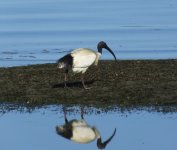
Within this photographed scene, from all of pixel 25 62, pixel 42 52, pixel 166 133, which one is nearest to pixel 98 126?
pixel 166 133

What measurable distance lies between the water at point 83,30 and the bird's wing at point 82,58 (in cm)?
533

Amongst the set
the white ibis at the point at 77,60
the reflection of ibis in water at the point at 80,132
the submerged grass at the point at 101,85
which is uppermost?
the white ibis at the point at 77,60

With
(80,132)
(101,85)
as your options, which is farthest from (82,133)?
(101,85)

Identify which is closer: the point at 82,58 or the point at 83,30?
the point at 82,58

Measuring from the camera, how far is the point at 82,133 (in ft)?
37.0

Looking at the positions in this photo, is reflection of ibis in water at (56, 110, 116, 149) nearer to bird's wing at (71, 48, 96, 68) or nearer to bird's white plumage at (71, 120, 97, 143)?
bird's white plumage at (71, 120, 97, 143)

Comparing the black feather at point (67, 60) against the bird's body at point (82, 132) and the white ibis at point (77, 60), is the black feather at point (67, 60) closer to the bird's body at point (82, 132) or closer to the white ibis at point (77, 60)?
the white ibis at point (77, 60)

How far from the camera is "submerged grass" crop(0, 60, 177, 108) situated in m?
13.9

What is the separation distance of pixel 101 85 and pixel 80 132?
3817mm

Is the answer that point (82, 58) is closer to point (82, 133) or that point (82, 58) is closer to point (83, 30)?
point (82, 133)

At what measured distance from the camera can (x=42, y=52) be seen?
72.5ft

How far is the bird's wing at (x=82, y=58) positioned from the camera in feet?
47.5

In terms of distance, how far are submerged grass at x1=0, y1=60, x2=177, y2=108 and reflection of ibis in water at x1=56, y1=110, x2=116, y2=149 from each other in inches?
59.0

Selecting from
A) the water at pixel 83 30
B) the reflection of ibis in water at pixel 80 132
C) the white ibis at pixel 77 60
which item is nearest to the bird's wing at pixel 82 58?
the white ibis at pixel 77 60
